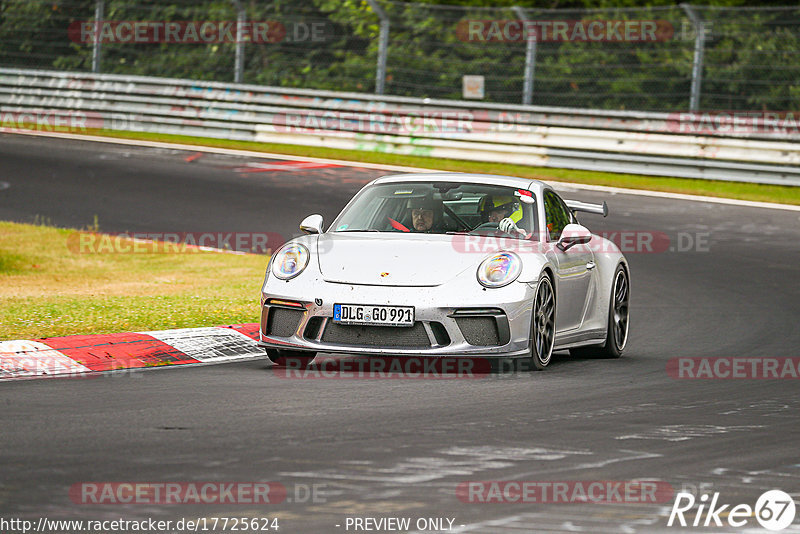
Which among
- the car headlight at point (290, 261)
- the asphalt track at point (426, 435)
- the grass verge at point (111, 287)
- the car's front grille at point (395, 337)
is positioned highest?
the car headlight at point (290, 261)

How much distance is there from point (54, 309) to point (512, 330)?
13.0 ft

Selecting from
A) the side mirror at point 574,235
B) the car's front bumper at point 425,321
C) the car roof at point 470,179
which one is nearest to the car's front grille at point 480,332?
the car's front bumper at point 425,321

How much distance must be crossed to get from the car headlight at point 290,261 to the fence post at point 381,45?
51.1 feet

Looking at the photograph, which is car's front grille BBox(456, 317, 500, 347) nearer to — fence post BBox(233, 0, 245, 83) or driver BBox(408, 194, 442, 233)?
driver BBox(408, 194, 442, 233)

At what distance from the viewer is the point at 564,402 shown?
24.2 feet

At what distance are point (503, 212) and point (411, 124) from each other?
14.5 m

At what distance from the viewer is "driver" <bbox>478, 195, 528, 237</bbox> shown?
30.7 feet

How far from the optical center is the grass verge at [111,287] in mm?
9984

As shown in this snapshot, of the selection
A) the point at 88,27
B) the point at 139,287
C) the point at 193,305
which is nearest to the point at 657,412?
the point at 193,305

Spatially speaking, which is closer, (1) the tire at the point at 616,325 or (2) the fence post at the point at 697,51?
(1) the tire at the point at 616,325

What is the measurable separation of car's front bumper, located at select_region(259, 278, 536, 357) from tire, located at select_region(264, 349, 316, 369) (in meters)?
0.27

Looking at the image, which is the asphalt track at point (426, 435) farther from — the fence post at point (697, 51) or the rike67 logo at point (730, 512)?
the fence post at point (697, 51)

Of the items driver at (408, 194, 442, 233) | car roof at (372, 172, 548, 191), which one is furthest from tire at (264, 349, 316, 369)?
car roof at (372, 172, 548, 191)

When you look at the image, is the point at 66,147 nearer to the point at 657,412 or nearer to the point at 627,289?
the point at 627,289
